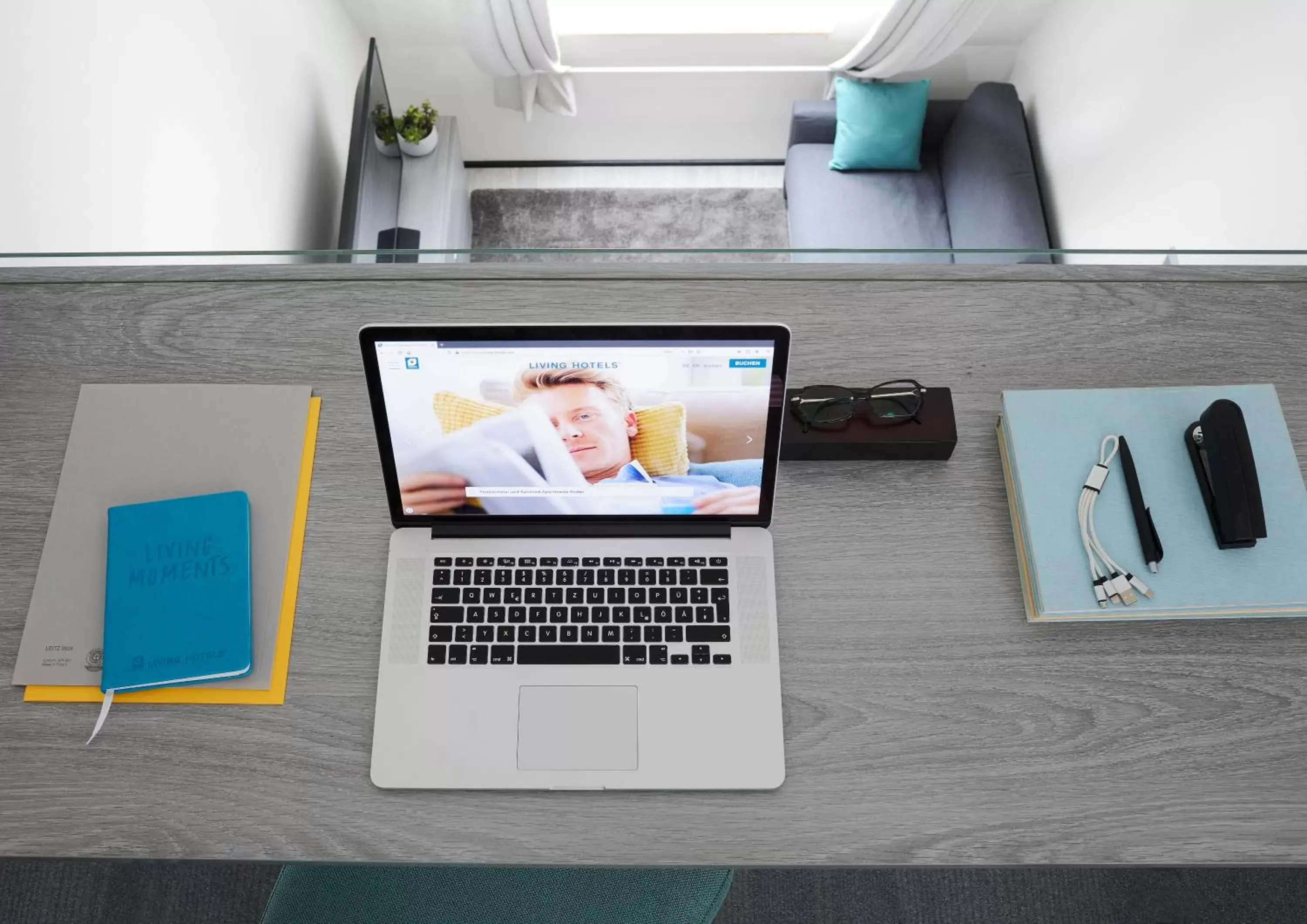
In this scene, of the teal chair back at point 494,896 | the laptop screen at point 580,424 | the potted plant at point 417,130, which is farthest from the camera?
the potted plant at point 417,130

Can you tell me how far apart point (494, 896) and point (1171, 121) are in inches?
78.9

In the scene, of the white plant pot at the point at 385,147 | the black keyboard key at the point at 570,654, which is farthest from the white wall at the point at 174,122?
the black keyboard key at the point at 570,654

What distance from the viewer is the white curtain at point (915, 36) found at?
1998 mm

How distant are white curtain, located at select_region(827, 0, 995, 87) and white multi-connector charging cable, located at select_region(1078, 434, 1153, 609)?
5.30 feet

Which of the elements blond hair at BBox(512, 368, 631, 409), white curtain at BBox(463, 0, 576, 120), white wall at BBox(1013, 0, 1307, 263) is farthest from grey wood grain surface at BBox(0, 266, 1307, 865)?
white curtain at BBox(463, 0, 576, 120)

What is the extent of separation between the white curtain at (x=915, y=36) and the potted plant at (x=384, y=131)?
4.04 ft

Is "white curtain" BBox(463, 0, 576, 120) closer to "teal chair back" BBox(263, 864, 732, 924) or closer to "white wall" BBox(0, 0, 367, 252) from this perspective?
"white wall" BBox(0, 0, 367, 252)

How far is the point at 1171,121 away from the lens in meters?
1.80

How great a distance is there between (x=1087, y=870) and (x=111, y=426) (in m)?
1.66

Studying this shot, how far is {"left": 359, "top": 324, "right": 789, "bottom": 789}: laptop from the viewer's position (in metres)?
0.69

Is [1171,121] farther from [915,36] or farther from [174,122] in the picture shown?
[174,122]

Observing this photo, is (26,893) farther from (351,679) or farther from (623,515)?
(623,515)

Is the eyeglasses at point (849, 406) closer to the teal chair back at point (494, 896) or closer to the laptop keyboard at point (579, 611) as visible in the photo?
the laptop keyboard at point (579, 611)

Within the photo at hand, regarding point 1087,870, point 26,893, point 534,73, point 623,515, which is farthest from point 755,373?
point 534,73
